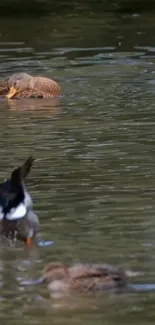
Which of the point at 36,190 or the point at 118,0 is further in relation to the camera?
the point at 118,0

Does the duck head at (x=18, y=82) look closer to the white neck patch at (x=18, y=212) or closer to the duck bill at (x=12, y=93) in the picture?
the duck bill at (x=12, y=93)

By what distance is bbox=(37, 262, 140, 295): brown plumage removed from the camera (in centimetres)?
707

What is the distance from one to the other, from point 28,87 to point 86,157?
4.33 meters

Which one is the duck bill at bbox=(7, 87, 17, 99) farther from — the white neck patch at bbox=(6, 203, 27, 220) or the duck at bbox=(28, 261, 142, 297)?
the duck at bbox=(28, 261, 142, 297)

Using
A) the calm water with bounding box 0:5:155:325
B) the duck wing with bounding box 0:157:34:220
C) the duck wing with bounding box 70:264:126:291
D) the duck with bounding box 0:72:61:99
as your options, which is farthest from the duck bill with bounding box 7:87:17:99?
the duck wing with bounding box 70:264:126:291

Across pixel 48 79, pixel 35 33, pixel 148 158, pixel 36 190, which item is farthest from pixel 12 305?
pixel 35 33

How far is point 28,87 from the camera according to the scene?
15.5 metres

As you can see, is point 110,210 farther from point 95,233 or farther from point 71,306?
point 71,306

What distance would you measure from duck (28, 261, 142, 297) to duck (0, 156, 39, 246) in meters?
0.77

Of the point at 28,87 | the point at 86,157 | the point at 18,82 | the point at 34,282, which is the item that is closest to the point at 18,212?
the point at 34,282

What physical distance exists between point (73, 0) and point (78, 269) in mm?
18419

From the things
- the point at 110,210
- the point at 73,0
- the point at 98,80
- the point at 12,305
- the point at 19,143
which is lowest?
the point at 73,0

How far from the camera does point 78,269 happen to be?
23.5 feet

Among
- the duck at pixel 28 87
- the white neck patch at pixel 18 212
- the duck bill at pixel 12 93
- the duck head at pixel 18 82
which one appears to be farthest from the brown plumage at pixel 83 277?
the duck bill at pixel 12 93
